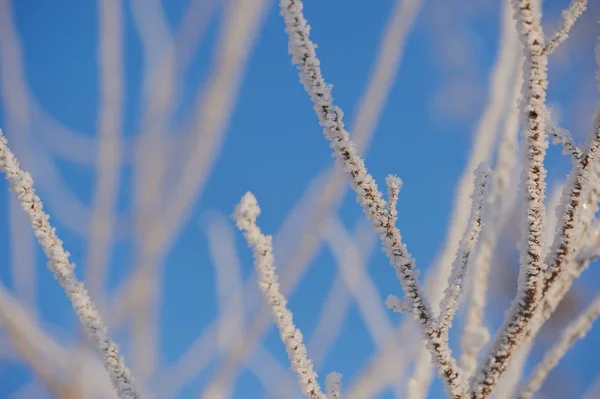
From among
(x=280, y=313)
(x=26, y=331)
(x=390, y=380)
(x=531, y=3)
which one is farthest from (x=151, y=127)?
(x=531, y=3)

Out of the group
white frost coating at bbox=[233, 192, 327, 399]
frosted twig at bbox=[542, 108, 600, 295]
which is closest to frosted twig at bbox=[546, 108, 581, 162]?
frosted twig at bbox=[542, 108, 600, 295]

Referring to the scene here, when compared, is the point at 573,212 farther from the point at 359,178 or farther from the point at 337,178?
the point at 337,178

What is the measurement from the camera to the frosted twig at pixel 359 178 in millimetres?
543

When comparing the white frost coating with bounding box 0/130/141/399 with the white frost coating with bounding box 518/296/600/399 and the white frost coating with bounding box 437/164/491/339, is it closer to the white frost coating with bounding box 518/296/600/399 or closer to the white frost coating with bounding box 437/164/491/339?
the white frost coating with bounding box 437/164/491/339

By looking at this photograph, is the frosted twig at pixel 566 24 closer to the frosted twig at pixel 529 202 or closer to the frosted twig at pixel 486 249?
the frosted twig at pixel 529 202

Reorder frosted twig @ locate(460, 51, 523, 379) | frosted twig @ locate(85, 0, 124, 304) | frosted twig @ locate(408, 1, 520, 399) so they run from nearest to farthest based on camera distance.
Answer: frosted twig @ locate(460, 51, 523, 379)
frosted twig @ locate(408, 1, 520, 399)
frosted twig @ locate(85, 0, 124, 304)

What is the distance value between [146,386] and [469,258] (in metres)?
1.94

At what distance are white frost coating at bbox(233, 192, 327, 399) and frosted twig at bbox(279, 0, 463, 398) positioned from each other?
0.12 m

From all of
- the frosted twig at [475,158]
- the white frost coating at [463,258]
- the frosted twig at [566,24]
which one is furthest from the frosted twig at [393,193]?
the frosted twig at [475,158]

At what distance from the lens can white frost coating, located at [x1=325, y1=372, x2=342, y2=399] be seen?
0.72m

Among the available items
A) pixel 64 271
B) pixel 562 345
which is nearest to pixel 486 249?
pixel 562 345

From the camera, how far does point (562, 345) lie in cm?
85

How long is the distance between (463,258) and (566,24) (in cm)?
32

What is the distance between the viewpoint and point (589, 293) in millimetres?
2984
